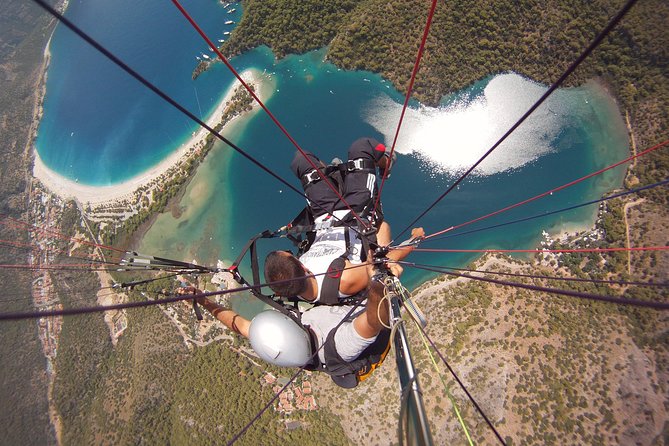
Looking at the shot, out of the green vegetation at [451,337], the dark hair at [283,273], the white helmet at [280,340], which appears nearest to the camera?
the white helmet at [280,340]

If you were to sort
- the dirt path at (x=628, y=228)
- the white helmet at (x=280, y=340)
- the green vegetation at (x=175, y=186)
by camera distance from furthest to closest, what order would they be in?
the green vegetation at (x=175, y=186) < the dirt path at (x=628, y=228) < the white helmet at (x=280, y=340)

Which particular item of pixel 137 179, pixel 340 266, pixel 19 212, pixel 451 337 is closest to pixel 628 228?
pixel 451 337

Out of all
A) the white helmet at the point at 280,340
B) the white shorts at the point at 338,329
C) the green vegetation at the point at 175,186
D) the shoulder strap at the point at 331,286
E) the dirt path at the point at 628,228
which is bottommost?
the green vegetation at the point at 175,186

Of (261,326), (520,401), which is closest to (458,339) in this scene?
(520,401)

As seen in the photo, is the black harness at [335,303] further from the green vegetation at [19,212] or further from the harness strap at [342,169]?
the green vegetation at [19,212]

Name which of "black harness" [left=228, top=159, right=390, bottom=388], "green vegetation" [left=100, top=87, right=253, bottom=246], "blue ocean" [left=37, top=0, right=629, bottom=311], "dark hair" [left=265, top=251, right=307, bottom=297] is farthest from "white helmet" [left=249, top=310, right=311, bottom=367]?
"green vegetation" [left=100, top=87, right=253, bottom=246]

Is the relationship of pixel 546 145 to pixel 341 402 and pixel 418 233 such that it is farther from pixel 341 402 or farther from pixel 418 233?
pixel 341 402

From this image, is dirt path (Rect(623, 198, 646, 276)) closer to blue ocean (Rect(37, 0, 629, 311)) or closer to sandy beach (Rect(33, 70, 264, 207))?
blue ocean (Rect(37, 0, 629, 311))

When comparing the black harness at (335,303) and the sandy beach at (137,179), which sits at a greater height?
the black harness at (335,303)

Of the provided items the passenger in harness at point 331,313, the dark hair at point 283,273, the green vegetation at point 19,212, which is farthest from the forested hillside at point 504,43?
the green vegetation at point 19,212
